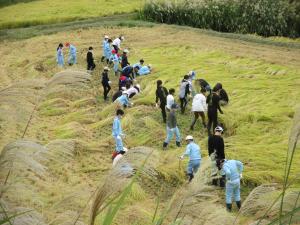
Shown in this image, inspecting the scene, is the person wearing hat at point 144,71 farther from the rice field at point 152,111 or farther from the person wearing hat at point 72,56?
the person wearing hat at point 72,56

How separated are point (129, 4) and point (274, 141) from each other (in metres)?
22.9

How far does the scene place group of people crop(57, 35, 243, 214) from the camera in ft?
32.9

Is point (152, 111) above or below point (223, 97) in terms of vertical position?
below

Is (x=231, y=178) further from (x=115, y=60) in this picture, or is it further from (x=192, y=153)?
(x=115, y=60)

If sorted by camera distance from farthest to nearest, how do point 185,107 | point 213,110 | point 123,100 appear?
point 185,107
point 123,100
point 213,110

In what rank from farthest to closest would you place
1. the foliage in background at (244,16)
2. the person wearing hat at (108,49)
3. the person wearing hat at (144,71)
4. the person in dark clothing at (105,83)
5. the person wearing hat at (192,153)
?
the foliage in background at (244,16) → the person wearing hat at (108,49) → the person wearing hat at (144,71) → the person in dark clothing at (105,83) → the person wearing hat at (192,153)

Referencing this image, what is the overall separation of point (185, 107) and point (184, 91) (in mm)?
1016

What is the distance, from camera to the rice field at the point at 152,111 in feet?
34.8

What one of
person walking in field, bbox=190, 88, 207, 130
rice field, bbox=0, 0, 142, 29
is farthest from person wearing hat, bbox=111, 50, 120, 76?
rice field, bbox=0, 0, 142, 29

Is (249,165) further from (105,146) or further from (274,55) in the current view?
(274,55)

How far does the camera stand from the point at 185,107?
16.8 meters

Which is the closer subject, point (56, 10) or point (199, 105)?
point (199, 105)

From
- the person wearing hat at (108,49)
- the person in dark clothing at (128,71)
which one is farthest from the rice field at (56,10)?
the person in dark clothing at (128,71)

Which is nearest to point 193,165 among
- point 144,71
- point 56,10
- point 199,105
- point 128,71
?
point 199,105
